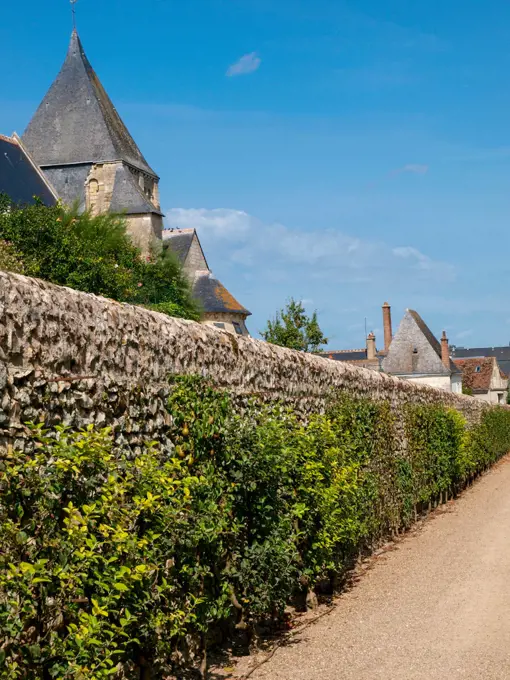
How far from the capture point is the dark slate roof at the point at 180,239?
5131 centimetres

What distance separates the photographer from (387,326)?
61969mm

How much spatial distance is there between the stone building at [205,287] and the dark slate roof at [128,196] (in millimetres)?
2354

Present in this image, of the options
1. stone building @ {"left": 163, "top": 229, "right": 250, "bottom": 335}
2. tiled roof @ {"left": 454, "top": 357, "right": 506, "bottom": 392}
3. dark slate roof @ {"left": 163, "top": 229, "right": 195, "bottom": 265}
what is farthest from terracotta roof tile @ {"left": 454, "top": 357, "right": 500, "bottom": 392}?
dark slate roof @ {"left": 163, "top": 229, "right": 195, "bottom": 265}

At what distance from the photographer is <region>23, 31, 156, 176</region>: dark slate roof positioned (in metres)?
51.9

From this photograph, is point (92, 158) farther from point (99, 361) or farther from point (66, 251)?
point (99, 361)

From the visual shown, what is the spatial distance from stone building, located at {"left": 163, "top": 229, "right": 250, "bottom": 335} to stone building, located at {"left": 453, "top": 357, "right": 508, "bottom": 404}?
20636 mm

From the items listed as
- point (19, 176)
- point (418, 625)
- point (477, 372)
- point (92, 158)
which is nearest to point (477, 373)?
point (477, 372)

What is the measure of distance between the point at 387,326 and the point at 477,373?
30.5 feet

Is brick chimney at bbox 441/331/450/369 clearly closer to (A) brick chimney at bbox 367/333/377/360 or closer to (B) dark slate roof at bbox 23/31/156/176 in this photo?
(A) brick chimney at bbox 367/333/377/360

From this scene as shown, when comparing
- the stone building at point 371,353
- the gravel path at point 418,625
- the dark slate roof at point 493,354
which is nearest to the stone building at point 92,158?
the stone building at point 371,353

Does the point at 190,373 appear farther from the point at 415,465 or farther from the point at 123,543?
the point at 415,465

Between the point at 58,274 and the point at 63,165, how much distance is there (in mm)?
28701

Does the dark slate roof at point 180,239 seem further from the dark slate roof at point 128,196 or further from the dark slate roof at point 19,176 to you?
the dark slate roof at point 19,176

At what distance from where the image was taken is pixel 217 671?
552 centimetres
